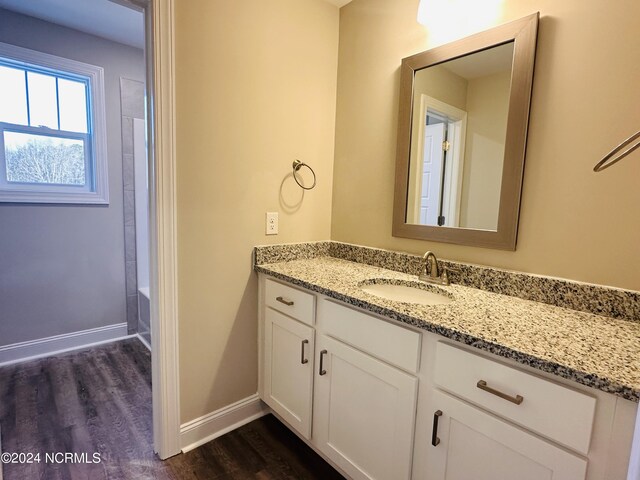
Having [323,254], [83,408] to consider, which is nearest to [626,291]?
[323,254]

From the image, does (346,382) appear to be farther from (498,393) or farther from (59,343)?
(59,343)

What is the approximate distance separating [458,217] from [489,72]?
1.97 feet

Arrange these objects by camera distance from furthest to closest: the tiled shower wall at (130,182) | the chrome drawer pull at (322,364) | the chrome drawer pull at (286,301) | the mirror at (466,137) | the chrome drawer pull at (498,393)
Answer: the tiled shower wall at (130,182) → the chrome drawer pull at (286,301) → the chrome drawer pull at (322,364) → the mirror at (466,137) → the chrome drawer pull at (498,393)

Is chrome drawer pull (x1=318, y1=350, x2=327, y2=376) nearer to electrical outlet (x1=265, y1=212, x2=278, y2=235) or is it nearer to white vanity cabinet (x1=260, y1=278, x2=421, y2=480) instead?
white vanity cabinet (x1=260, y1=278, x2=421, y2=480)

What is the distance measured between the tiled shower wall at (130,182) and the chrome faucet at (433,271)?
241cm

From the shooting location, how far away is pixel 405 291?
1.51 metres

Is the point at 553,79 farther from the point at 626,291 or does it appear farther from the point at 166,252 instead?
the point at 166,252

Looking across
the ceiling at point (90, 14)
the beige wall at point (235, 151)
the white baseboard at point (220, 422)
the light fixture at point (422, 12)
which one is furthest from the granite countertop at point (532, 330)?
the ceiling at point (90, 14)

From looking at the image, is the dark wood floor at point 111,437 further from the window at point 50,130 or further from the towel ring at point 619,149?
the towel ring at point 619,149

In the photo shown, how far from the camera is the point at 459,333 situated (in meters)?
0.91

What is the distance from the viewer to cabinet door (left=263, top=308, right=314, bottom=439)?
1.48m

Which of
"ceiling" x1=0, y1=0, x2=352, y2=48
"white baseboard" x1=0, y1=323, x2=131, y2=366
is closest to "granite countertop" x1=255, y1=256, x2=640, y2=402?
"ceiling" x1=0, y1=0, x2=352, y2=48

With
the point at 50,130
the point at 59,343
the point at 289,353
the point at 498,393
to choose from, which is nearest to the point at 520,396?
the point at 498,393

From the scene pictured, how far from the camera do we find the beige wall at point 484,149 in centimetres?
131
